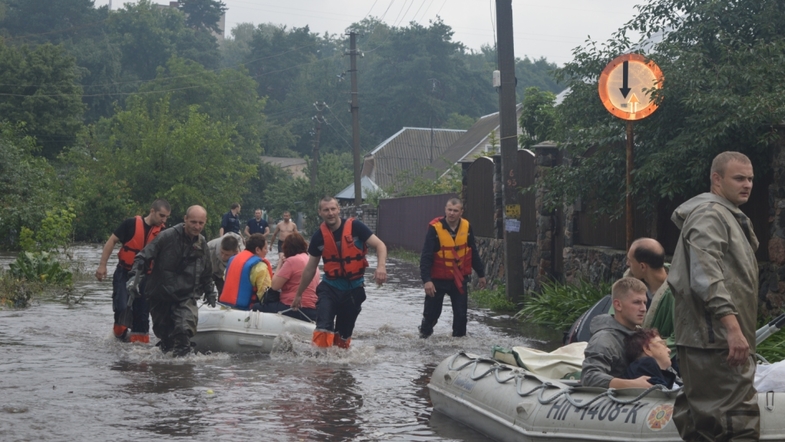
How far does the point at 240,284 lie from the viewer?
11844 millimetres

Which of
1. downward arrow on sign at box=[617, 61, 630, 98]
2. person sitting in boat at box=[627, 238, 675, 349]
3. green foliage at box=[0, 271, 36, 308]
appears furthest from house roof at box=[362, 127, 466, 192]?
person sitting in boat at box=[627, 238, 675, 349]

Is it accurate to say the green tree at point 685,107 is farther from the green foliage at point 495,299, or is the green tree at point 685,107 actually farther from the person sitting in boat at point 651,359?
the person sitting in boat at point 651,359

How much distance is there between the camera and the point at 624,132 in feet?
42.7

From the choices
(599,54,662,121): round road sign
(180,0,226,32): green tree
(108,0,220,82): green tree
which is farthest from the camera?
(180,0,226,32): green tree

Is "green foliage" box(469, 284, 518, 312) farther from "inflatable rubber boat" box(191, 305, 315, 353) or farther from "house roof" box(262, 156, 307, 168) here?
"house roof" box(262, 156, 307, 168)

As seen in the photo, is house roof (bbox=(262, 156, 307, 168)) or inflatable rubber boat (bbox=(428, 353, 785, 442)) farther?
house roof (bbox=(262, 156, 307, 168))

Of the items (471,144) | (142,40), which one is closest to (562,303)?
(471,144)

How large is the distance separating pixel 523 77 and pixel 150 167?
203 ft

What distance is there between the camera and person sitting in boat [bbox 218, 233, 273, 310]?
11836 millimetres

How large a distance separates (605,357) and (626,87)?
5.70 m

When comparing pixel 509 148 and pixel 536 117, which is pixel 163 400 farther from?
pixel 536 117

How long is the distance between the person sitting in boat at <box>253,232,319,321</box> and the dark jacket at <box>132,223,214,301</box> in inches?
47.2

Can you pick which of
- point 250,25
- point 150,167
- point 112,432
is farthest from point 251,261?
point 250,25

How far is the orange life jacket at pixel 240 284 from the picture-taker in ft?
38.8
